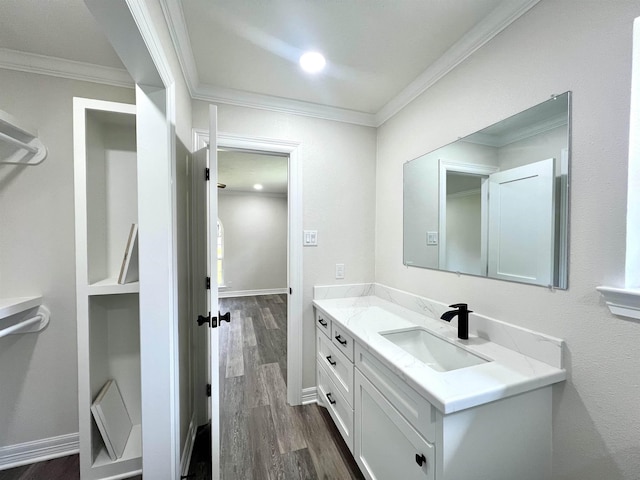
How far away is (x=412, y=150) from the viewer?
1826 mm

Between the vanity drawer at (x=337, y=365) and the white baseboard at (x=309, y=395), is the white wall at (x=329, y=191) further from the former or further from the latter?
the vanity drawer at (x=337, y=365)

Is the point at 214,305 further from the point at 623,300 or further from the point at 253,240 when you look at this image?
the point at 253,240

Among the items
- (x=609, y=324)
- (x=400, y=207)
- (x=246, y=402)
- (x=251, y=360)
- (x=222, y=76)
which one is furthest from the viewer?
(x=251, y=360)

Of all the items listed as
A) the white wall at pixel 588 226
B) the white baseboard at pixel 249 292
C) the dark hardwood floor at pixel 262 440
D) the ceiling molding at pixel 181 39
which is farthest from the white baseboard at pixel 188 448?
the white baseboard at pixel 249 292

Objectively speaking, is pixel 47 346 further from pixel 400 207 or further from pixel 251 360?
pixel 400 207

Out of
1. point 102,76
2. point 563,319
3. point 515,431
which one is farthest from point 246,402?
point 102,76

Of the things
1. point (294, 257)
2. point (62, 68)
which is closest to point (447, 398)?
point (294, 257)

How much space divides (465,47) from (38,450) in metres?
3.43

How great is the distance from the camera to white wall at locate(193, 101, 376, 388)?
1972 millimetres

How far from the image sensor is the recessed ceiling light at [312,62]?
1.47 metres

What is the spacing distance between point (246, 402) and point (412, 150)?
240 cm

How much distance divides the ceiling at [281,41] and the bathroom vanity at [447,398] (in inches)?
59.0

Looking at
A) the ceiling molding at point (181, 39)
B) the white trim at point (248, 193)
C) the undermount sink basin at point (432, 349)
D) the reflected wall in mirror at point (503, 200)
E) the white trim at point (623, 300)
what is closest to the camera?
the white trim at point (623, 300)

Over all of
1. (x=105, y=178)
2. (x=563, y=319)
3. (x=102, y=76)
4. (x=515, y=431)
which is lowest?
(x=515, y=431)
